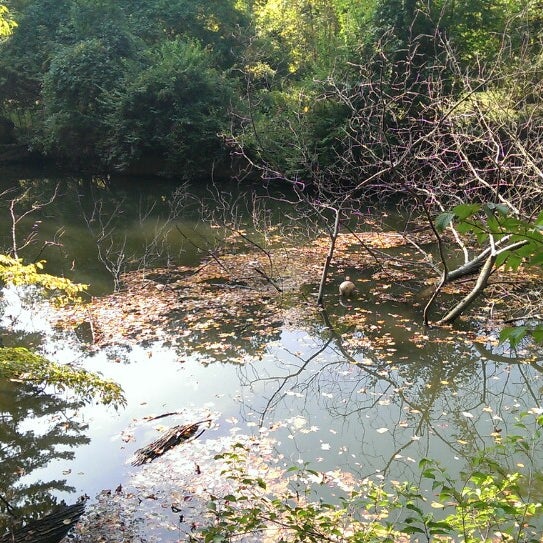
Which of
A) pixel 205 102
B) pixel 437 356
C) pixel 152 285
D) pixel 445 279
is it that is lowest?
pixel 152 285

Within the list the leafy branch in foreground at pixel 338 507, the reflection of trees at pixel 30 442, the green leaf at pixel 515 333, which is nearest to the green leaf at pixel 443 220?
the green leaf at pixel 515 333

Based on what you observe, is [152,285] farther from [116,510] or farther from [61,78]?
[61,78]

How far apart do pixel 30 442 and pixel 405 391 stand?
4007 mm

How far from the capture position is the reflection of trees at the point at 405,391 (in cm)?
529

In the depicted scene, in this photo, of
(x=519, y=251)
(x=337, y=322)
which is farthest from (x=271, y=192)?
(x=519, y=251)

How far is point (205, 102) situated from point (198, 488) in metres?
18.0

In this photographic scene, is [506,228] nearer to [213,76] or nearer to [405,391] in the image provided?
[405,391]

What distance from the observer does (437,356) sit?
692 cm

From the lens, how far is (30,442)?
5.49 metres

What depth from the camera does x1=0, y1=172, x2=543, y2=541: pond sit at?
485cm

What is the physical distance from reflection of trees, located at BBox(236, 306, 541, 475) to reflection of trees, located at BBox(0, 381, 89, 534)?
1.99m

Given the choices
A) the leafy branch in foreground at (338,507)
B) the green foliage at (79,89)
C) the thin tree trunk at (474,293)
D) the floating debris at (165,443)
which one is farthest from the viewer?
the green foliage at (79,89)

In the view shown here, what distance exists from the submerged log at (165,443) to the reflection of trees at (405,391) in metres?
0.78

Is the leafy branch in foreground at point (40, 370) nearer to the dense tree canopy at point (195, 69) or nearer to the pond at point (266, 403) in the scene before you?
the pond at point (266, 403)
